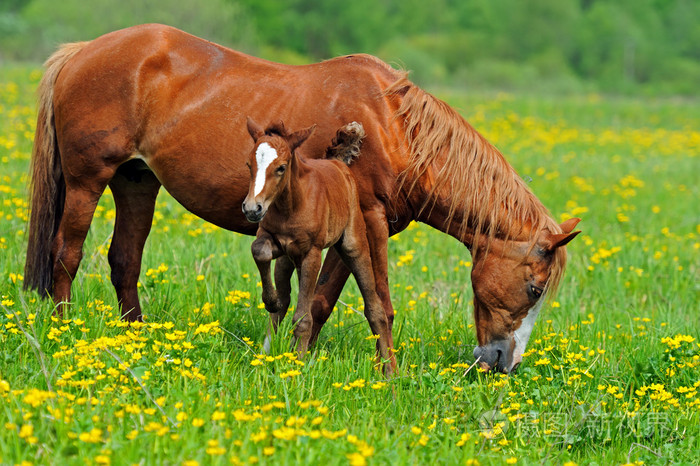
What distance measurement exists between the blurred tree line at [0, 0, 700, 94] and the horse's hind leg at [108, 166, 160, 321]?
150 ft

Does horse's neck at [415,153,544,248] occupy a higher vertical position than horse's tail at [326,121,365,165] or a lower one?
lower

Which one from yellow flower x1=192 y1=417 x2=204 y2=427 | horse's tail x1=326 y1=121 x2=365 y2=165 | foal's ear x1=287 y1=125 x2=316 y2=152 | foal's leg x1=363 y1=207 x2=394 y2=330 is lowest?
yellow flower x1=192 y1=417 x2=204 y2=427

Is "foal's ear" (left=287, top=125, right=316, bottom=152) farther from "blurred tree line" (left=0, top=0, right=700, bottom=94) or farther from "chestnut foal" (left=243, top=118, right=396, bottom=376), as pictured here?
"blurred tree line" (left=0, top=0, right=700, bottom=94)

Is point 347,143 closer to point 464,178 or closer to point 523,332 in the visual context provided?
point 464,178

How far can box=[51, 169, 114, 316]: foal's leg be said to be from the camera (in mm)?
5070

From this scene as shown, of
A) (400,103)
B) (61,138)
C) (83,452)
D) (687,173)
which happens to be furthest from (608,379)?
(687,173)

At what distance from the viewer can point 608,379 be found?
4.83 metres

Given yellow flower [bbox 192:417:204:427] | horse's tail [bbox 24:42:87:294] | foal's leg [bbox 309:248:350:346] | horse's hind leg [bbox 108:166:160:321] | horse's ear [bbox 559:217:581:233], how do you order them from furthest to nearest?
1. horse's hind leg [bbox 108:166:160:321]
2. horse's tail [bbox 24:42:87:294]
3. foal's leg [bbox 309:248:350:346]
4. horse's ear [bbox 559:217:581:233]
5. yellow flower [bbox 192:417:204:427]

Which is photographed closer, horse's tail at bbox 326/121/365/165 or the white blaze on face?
horse's tail at bbox 326/121/365/165

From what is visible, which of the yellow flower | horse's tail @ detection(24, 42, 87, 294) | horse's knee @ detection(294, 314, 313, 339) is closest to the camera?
the yellow flower

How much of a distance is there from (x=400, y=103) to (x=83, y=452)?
2.81 meters

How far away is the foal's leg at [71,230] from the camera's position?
16.6 feet

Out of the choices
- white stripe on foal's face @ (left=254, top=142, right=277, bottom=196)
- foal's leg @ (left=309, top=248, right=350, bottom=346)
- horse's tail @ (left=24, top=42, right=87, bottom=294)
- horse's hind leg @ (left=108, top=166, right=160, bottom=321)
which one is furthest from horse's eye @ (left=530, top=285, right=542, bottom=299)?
horse's tail @ (left=24, top=42, right=87, bottom=294)

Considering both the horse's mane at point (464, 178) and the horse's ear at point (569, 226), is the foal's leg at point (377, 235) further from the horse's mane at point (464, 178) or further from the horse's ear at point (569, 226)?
the horse's ear at point (569, 226)
